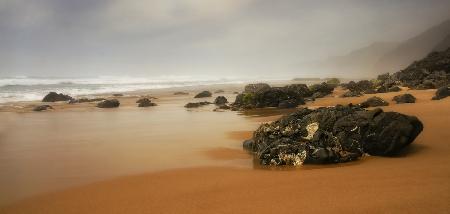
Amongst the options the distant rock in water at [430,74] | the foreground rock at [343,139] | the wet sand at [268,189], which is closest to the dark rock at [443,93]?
the distant rock in water at [430,74]

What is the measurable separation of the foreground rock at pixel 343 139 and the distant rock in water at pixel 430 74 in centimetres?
1589

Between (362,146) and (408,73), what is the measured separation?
21.7 metres

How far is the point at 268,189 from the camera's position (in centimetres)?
486

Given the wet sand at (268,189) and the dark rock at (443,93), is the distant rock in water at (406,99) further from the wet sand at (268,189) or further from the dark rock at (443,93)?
the wet sand at (268,189)

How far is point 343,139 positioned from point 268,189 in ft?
7.76

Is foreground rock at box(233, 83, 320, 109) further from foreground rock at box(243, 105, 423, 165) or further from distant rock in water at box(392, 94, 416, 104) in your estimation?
foreground rock at box(243, 105, 423, 165)

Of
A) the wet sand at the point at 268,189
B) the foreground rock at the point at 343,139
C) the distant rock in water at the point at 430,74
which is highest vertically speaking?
the distant rock in water at the point at 430,74

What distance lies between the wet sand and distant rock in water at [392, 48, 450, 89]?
52.2 feet

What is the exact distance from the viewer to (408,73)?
84.0ft

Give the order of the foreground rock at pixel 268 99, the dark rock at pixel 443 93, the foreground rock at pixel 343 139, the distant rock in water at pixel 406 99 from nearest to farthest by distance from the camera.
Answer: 1. the foreground rock at pixel 343 139
2. the dark rock at pixel 443 93
3. the distant rock in water at pixel 406 99
4. the foreground rock at pixel 268 99

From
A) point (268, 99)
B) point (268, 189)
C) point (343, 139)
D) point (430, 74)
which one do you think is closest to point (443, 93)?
point (268, 99)

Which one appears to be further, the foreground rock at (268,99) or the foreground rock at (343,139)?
the foreground rock at (268,99)

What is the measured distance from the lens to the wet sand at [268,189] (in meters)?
4.17

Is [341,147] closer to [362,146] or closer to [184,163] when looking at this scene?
[362,146]
